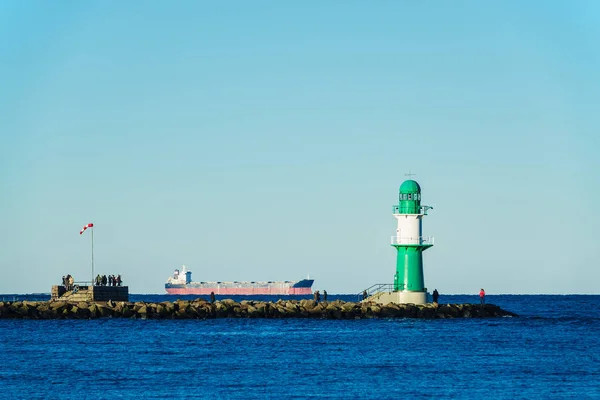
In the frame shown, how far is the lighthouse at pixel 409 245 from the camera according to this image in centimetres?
6769

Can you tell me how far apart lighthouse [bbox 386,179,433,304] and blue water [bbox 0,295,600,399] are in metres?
2.06

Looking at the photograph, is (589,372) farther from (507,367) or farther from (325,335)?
(325,335)

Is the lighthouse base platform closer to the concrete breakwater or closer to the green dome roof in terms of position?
the concrete breakwater

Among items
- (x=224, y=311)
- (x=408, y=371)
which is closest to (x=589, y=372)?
(x=408, y=371)

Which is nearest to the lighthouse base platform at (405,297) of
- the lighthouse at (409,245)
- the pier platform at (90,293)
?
the lighthouse at (409,245)

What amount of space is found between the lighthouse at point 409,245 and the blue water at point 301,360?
2.06m

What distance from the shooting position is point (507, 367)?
147 ft

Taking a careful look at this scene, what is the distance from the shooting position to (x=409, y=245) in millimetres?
67438

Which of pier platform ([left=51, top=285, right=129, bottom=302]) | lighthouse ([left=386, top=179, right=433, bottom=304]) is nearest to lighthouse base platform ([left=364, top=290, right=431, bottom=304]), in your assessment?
lighthouse ([left=386, top=179, right=433, bottom=304])

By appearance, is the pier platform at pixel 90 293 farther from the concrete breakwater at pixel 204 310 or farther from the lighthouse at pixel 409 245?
the lighthouse at pixel 409 245

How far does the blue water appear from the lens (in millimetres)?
37906

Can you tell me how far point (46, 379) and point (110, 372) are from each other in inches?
113

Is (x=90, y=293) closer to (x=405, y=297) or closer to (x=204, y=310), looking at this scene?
(x=204, y=310)

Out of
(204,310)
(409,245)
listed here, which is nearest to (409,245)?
(409,245)
